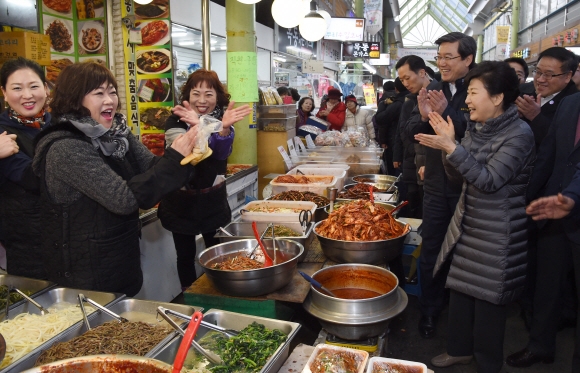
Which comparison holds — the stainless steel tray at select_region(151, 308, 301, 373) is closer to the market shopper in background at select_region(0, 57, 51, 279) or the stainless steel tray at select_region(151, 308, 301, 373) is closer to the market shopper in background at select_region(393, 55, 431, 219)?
the market shopper in background at select_region(0, 57, 51, 279)

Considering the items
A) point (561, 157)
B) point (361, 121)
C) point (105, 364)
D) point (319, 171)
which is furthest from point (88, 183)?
point (361, 121)

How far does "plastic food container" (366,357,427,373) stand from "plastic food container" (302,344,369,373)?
0.11 ft

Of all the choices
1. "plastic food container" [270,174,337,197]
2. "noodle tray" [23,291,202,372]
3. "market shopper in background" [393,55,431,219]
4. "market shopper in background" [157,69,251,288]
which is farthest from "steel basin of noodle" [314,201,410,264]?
"market shopper in background" [393,55,431,219]

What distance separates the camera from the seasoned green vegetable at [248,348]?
5.53 ft

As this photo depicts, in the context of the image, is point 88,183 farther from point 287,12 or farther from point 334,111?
point 334,111

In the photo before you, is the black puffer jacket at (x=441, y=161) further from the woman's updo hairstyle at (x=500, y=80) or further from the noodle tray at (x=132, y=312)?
the noodle tray at (x=132, y=312)

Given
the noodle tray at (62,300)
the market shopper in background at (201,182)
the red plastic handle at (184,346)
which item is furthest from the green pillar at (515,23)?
the red plastic handle at (184,346)

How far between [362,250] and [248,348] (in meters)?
1.20

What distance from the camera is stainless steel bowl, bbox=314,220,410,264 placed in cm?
276

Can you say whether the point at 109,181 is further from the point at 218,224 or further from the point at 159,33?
the point at 159,33

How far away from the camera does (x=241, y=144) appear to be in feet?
19.9

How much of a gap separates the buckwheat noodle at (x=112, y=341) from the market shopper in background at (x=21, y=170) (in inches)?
39.1

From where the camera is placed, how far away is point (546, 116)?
3900mm

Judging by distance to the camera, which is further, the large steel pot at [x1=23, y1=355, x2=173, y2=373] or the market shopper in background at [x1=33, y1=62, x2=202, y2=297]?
the market shopper in background at [x1=33, y1=62, x2=202, y2=297]
